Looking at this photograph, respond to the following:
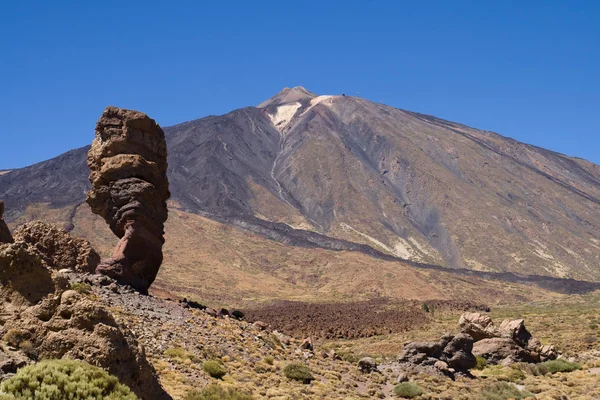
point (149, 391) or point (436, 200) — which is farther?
point (436, 200)

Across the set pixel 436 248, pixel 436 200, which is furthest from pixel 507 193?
pixel 436 248

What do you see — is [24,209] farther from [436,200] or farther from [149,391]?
[149,391]

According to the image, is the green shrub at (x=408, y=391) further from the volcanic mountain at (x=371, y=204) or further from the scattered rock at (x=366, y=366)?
the volcanic mountain at (x=371, y=204)

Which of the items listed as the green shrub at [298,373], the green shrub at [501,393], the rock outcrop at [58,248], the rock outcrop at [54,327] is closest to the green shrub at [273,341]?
the green shrub at [298,373]

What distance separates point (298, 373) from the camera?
20094 mm

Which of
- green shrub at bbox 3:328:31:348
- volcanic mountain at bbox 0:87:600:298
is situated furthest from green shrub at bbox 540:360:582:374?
volcanic mountain at bbox 0:87:600:298

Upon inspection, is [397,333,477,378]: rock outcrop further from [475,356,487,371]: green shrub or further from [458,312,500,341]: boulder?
[458,312,500,341]: boulder

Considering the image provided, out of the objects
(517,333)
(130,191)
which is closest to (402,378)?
(517,333)

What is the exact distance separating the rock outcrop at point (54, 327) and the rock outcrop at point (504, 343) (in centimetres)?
2348

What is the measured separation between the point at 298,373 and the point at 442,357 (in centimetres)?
952

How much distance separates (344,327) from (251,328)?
23.3 m

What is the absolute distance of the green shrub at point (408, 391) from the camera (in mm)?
20562

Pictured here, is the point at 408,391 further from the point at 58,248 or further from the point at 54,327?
the point at 58,248

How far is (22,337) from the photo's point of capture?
9.98 metres
